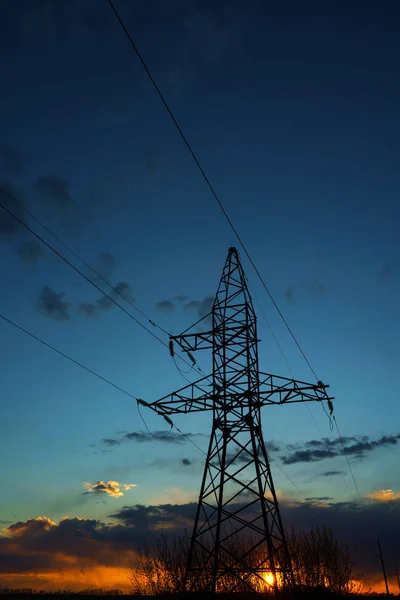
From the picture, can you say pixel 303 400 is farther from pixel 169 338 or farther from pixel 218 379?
pixel 169 338

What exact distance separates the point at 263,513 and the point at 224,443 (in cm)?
352

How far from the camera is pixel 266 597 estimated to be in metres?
23.9

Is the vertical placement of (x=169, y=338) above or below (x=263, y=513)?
above

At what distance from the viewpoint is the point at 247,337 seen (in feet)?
82.9

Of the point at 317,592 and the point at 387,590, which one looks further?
the point at 387,590

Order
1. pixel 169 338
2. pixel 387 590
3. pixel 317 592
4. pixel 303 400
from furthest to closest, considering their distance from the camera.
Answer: pixel 387 590 → pixel 317 592 → pixel 169 338 → pixel 303 400

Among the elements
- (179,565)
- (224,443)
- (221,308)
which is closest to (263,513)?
(224,443)

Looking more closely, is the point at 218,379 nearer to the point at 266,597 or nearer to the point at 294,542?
Answer: the point at 266,597

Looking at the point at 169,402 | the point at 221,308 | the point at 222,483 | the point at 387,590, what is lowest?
the point at 387,590

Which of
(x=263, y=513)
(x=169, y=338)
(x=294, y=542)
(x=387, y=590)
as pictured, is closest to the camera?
Result: (x=263, y=513)

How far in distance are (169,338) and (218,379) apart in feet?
11.5

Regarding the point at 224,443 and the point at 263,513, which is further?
the point at 224,443

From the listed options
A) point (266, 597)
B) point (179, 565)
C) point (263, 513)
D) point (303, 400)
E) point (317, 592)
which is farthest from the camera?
point (179, 565)

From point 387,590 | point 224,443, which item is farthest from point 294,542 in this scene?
point 387,590
